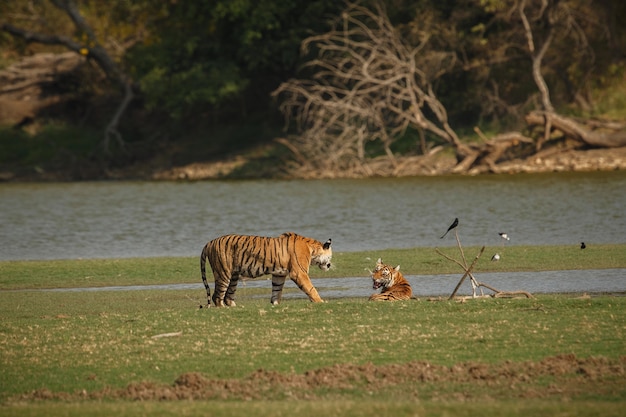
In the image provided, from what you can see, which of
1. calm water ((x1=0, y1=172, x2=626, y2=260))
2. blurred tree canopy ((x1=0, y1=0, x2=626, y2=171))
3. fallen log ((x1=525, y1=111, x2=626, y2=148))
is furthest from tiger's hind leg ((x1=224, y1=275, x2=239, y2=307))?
blurred tree canopy ((x1=0, y1=0, x2=626, y2=171))

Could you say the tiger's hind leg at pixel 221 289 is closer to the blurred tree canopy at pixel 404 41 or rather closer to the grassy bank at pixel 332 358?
the grassy bank at pixel 332 358

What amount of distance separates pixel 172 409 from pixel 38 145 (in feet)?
143

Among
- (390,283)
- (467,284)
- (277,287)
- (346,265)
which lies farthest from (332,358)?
(346,265)

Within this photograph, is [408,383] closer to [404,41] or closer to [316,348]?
[316,348]

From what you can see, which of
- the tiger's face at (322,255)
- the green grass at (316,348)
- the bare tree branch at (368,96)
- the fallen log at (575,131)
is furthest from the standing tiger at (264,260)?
the fallen log at (575,131)

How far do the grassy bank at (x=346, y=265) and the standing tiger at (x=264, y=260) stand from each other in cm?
323

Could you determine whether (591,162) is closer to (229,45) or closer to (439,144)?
(439,144)

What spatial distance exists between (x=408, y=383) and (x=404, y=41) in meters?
33.3

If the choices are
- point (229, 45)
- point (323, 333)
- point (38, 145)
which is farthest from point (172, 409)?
point (38, 145)

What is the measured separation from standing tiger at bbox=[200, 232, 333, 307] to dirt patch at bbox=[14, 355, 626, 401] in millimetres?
4165

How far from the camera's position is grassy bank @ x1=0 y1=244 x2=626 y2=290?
19.2 m

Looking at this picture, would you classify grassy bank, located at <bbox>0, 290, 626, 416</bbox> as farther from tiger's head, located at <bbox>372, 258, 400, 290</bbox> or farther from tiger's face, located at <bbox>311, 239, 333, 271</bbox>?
tiger's head, located at <bbox>372, 258, 400, 290</bbox>

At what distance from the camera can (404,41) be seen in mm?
42500

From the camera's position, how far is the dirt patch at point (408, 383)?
9930mm
